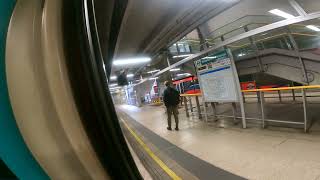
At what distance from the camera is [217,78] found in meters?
4.89

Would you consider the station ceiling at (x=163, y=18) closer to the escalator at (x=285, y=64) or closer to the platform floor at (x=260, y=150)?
the escalator at (x=285, y=64)

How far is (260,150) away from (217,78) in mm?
2251

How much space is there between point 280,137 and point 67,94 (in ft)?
13.4

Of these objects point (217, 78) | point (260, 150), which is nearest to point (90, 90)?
point (260, 150)

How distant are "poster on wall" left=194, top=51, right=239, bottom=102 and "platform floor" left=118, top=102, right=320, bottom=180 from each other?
913 millimetres

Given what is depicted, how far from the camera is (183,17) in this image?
15.2ft

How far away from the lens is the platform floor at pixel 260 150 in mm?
2332

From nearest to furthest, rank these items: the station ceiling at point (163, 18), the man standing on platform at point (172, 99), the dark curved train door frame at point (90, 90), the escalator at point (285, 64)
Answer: the dark curved train door frame at point (90, 90) → the station ceiling at point (163, 18) → the escalator at point (285, 64) → the man standing on platform at point (172, 99)

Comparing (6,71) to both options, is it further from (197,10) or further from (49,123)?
(197,10)

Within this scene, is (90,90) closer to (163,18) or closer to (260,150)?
(260,150)

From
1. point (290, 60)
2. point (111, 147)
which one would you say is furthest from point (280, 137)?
point (111, 147)

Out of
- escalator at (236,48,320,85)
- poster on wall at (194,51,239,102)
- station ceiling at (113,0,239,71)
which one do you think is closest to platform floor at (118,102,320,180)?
poster on wall at (194,51,239,102)

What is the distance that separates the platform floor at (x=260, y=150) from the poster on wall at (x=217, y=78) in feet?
3.00

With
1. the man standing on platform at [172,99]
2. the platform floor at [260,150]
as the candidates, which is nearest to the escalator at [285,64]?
the platform floor at [260,150]
